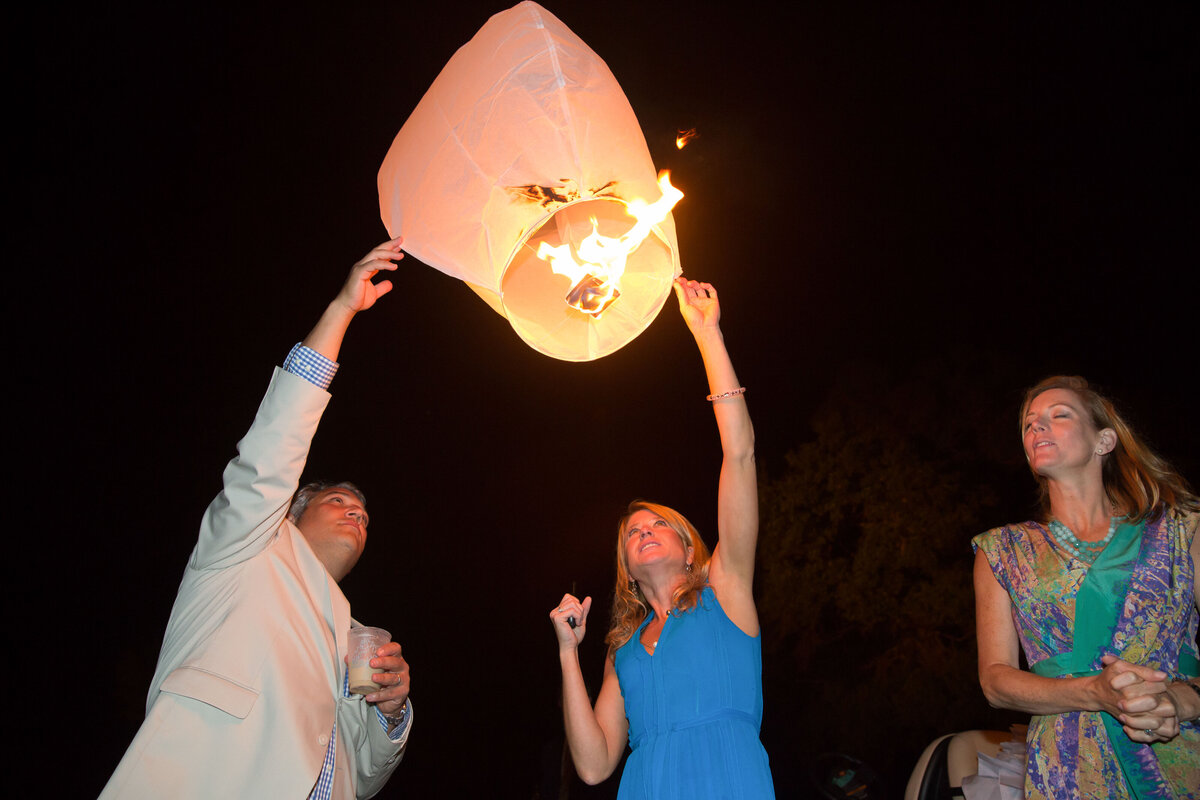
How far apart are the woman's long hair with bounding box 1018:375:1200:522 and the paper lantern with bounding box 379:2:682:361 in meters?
1.34

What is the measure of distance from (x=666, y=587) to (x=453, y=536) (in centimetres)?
862

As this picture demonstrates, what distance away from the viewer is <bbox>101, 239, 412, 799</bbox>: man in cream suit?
1.60 meters

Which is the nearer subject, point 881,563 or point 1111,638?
point 1111,638

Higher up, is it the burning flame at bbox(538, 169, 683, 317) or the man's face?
the burning flame at bbox(538, 169, 683, 317)

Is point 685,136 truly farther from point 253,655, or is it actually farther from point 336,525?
point 253,655

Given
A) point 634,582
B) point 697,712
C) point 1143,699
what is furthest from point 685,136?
point 1143,699

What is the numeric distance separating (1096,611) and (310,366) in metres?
2.11

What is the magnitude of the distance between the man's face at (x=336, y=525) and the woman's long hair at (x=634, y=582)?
36.7 inches

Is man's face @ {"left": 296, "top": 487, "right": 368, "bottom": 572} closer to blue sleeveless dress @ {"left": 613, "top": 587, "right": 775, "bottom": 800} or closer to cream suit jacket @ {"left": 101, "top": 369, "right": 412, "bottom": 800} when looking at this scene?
cream suit jacket @ {"left": 101, "top": 369, "right": 412, "bottom": 800}

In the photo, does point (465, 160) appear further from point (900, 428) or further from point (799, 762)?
point (799, 762)

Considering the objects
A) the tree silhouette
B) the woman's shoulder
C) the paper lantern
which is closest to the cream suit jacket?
the paper lantern

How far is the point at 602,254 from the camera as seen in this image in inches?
73.5

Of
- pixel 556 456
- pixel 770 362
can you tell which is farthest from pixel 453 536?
pixel 770 362

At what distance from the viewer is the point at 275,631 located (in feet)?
5.98
